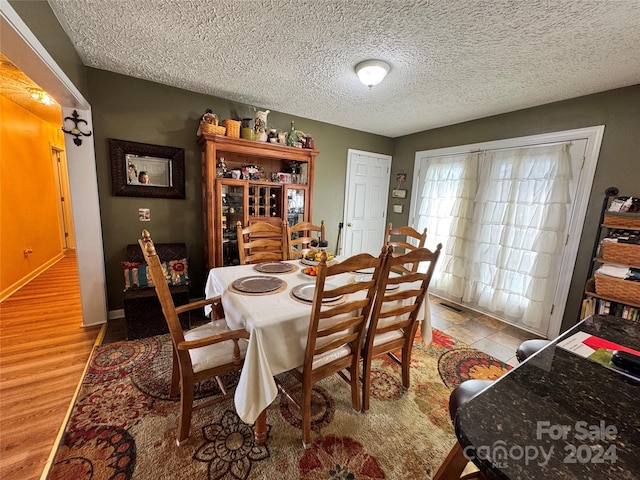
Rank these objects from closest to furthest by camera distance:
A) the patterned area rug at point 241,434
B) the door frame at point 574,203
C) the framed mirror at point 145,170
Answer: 1. the patterned area rug at point 241,434
2. the door frame at point 574,203
3. the framed mirror at point 145,170

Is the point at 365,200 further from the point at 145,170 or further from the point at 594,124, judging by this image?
the point at 145,170

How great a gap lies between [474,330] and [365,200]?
7.97 ft

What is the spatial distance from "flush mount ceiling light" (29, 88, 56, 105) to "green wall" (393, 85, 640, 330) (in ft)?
17.2

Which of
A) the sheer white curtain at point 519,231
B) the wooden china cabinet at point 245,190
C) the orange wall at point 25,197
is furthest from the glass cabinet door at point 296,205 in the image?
the orange wall at point 25,197

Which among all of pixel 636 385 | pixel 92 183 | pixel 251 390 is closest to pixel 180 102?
pixel 92 183

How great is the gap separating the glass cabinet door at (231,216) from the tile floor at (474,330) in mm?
728

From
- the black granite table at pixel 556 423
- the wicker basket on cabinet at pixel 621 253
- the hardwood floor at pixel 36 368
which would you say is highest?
the wicker basket on cabinet at pixel 621 253

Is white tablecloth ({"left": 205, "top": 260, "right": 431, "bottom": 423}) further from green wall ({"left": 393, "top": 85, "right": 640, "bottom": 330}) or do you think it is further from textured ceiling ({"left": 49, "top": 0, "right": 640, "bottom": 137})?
green wall ({"left": 393, "top": 85, "right": 640, "bottom": 330})

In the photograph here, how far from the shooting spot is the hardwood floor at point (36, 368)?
138cm

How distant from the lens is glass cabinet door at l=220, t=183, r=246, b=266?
2.95 metres

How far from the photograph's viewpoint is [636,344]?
1008 mm

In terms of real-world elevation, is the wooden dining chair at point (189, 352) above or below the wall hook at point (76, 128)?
below

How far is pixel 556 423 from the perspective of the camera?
607mm

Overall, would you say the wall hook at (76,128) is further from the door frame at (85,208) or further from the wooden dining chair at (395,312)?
the wooden dining chair at (395,312)
